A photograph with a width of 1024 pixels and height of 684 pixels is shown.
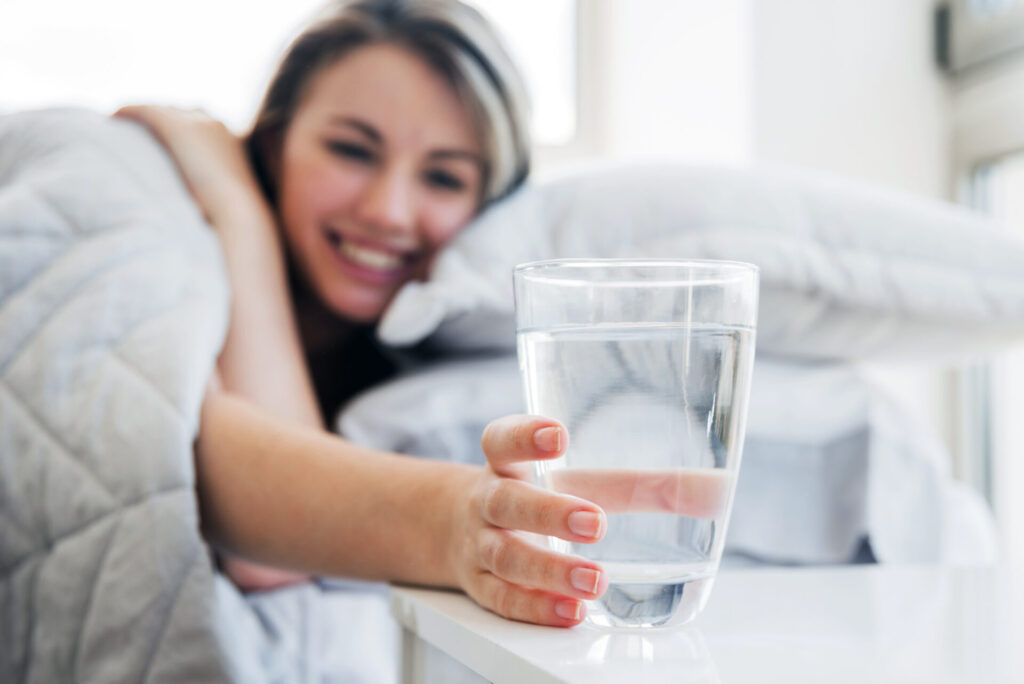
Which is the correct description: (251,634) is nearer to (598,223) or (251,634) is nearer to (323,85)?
(598,223)

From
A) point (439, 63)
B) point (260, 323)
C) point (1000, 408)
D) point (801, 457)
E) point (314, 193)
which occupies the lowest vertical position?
point (1000, 408)

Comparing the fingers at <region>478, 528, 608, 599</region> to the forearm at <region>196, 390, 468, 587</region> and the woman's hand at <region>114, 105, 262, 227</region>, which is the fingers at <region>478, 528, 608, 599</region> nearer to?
the forearm at <region>196, 390, 468, 587</region>

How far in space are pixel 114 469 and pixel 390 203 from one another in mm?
499

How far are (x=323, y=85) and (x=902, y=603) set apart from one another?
85 centimetres

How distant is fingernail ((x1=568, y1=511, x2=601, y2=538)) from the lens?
12.0 inches

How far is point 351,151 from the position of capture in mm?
1023

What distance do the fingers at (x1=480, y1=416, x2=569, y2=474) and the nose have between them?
0.66m

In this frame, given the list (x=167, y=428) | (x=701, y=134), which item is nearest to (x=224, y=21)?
(x=701, y=134)

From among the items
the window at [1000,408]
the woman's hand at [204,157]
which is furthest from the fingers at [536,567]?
the window at [1000,408]

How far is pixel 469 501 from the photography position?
0.39m

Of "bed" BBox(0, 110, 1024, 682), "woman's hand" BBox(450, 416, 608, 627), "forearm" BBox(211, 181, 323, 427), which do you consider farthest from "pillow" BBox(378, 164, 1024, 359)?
"woman's hand" BBox(450, 416, 608, 627)

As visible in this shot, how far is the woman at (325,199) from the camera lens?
579 millimetres

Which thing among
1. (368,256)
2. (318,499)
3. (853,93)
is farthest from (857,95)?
(318,499)

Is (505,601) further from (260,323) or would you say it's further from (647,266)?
(260,323)
